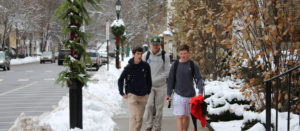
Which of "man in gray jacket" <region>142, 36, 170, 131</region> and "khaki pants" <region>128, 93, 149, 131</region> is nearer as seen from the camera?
"khaki pants" <region>128, 93, 149, 131</region>

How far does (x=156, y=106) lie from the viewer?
7953 millimetres

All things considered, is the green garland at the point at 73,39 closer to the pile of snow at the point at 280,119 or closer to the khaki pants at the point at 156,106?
the khaki pants at the point at 156,106

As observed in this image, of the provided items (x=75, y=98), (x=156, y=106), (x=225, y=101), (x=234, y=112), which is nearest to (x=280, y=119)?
(x=234, y=112)

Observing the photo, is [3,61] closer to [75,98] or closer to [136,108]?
[75,98]

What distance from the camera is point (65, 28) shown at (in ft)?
23.3

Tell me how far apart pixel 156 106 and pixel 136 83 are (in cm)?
108

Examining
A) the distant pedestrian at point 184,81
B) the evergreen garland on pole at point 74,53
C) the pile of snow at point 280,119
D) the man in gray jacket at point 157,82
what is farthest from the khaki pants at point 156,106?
the pile of snow at point 280,119

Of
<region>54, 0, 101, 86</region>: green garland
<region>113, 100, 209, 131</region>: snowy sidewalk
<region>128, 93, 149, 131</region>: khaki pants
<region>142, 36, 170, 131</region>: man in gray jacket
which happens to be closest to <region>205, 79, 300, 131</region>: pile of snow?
<region>113, 100, 209, 131</region>: snowy sidewalk

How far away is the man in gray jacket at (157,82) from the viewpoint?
25.7 ft

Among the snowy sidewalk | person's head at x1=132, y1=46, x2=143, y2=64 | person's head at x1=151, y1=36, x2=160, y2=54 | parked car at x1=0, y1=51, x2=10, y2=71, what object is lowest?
the snowy sidewalk

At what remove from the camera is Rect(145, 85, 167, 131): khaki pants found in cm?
784

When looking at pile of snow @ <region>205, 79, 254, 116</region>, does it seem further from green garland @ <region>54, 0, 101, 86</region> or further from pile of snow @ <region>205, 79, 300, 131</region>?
green garland @ <region>54, 0, 101, 86</region>

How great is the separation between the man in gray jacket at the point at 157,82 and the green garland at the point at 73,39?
4.57ft

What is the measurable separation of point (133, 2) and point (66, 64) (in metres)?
65.7
